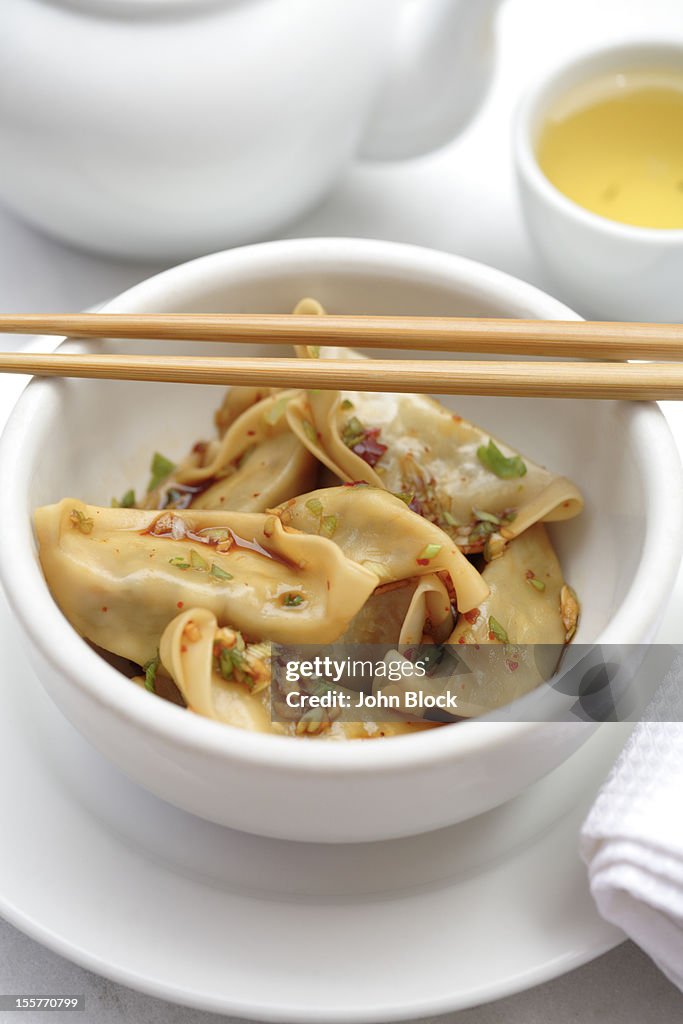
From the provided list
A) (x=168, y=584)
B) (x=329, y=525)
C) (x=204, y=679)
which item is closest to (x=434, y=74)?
(x=329, y=525)

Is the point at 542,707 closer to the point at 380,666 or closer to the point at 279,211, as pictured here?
the point at 380,666

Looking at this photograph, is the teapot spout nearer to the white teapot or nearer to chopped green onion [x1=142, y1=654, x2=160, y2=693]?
the white teapot

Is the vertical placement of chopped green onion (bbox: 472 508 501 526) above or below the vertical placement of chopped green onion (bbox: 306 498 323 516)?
below

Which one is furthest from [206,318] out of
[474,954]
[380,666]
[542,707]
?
[474,954]

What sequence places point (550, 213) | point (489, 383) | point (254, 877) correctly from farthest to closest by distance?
point (550, 213) < point (489, 383) < point (254, 877)

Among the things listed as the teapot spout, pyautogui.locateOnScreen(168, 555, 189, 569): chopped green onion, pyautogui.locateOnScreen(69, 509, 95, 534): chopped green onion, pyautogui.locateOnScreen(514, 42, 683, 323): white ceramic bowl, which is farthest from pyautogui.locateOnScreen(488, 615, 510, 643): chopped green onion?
the teapot spout

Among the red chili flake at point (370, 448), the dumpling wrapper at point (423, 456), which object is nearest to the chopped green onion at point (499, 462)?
the dumpling wrapper at point (423, 456)

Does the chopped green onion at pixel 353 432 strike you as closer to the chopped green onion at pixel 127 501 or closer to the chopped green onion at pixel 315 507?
the chopped green onion at pixel 315 507
